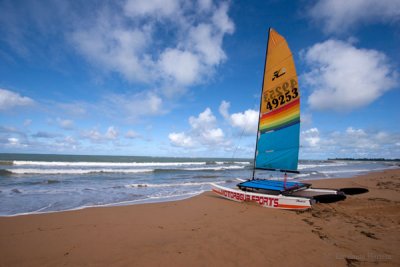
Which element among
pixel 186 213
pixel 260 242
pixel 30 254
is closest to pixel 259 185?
pixel 186 213

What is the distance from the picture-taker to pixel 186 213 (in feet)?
24.7

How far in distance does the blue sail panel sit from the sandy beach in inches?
82.6

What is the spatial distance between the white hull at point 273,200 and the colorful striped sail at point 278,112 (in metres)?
1.54

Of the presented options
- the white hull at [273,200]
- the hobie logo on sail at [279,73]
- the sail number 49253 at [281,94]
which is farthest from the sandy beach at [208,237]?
the hobie logo on sail at [279,73]

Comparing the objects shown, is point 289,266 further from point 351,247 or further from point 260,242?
point 351,247

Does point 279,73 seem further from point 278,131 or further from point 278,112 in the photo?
point 278,131

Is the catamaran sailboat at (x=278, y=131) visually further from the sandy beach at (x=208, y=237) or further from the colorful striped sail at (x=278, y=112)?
the sandy beach at (x=208, y=237)

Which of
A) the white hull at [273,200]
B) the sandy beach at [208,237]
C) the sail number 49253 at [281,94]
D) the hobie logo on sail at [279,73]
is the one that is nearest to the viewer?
the sandy beach at [208,237]

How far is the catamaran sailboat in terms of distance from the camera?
8.72m

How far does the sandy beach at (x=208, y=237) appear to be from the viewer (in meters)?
3.95

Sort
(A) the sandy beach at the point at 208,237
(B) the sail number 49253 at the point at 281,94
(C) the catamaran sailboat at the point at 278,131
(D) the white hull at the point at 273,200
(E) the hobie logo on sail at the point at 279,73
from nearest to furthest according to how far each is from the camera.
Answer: (A) the sandy beach at the point at 208,237 < (D) the white hull at the point at 273,200 < (C) the catamaran sailboat at the point at 278,131 < (B) the sail number 49253 at the point at 281,94 < (E) the hobie logo on sail at the point at 279,73

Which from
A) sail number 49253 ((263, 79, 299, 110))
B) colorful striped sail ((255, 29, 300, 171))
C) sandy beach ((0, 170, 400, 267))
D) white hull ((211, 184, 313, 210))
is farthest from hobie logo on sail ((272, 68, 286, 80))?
sandy beach ((0, 170, 400, 267))

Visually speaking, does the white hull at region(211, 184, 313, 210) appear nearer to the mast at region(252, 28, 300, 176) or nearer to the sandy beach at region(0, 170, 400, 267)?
the sandy beach at region(0, 170, 400, 267)

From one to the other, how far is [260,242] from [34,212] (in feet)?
25.8
